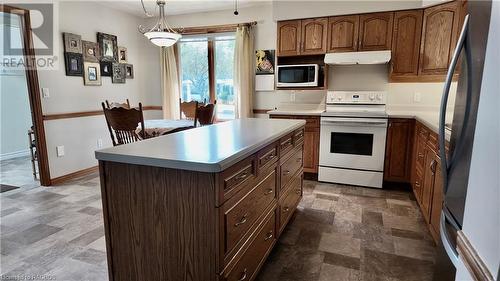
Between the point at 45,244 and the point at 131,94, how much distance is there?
3227mm

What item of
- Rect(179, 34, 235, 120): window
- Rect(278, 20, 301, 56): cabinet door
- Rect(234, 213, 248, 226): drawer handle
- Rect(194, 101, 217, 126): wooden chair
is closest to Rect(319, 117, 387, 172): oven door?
Rect(278, 20, 301, 56): cabinet door

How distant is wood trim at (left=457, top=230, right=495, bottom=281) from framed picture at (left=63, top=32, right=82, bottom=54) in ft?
14.9

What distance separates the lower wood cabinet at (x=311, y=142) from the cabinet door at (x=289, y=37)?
948 mm

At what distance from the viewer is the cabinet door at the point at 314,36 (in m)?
3.80

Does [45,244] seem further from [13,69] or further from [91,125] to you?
[13,69]

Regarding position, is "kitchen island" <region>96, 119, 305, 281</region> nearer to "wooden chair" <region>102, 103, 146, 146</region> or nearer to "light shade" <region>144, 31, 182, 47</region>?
"wooden chair" <region>102, 103, 146, 146</region>

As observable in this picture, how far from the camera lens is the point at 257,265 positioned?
175 cm

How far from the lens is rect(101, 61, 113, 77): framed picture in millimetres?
4406

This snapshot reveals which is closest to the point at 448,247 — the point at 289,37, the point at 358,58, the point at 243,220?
the point at 243,220

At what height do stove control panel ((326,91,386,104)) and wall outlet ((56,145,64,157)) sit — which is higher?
stove control panel ((326,91,386,104))

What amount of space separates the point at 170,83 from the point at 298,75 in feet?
7.78

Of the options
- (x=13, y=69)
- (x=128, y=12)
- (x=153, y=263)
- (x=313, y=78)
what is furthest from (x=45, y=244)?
(x=13, y=69)

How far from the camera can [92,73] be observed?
13.9 feet

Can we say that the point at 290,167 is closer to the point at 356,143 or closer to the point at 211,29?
the point at 356,143
